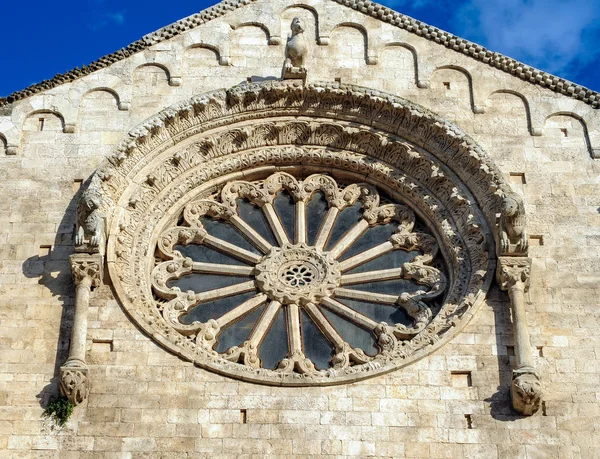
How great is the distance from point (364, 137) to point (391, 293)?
259 cm

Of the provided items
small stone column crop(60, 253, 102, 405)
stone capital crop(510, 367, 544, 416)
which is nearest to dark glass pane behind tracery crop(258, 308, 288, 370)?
small stone column crop(60, 253, 102, 405)

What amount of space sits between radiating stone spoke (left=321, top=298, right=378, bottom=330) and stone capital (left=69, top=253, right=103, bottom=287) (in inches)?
120

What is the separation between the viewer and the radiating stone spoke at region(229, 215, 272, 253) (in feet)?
71.9

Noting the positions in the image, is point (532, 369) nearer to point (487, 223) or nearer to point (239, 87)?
point (487, 223)

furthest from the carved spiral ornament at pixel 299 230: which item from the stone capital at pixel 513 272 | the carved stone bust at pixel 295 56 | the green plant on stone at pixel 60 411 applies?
the green plant on stone at pixel 60 411

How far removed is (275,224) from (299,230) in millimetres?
358

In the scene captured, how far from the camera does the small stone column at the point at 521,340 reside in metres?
19.2

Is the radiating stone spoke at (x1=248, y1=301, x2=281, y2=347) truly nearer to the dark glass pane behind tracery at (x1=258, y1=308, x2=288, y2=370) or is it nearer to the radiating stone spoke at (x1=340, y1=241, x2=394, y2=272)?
the dark glass pane behind tracery at (x1=258, y1=308, x2=288, y2=370)

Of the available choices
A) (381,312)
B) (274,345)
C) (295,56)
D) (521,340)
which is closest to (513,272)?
(521,340)

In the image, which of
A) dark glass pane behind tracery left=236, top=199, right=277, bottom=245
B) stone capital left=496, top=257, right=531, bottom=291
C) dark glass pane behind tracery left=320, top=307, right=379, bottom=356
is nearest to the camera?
stone capital left=496, top=257, right=531, bottom=291

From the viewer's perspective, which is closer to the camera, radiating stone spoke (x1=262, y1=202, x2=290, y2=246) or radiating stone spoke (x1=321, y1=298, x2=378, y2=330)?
radiating stone spoke (x1=321, y1=298, x2=378, y2=330)

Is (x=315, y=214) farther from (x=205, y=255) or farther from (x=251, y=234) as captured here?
(x=205, y=255)

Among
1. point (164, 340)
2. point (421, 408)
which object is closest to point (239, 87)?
point (164, 340)

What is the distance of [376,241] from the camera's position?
2214 cm
